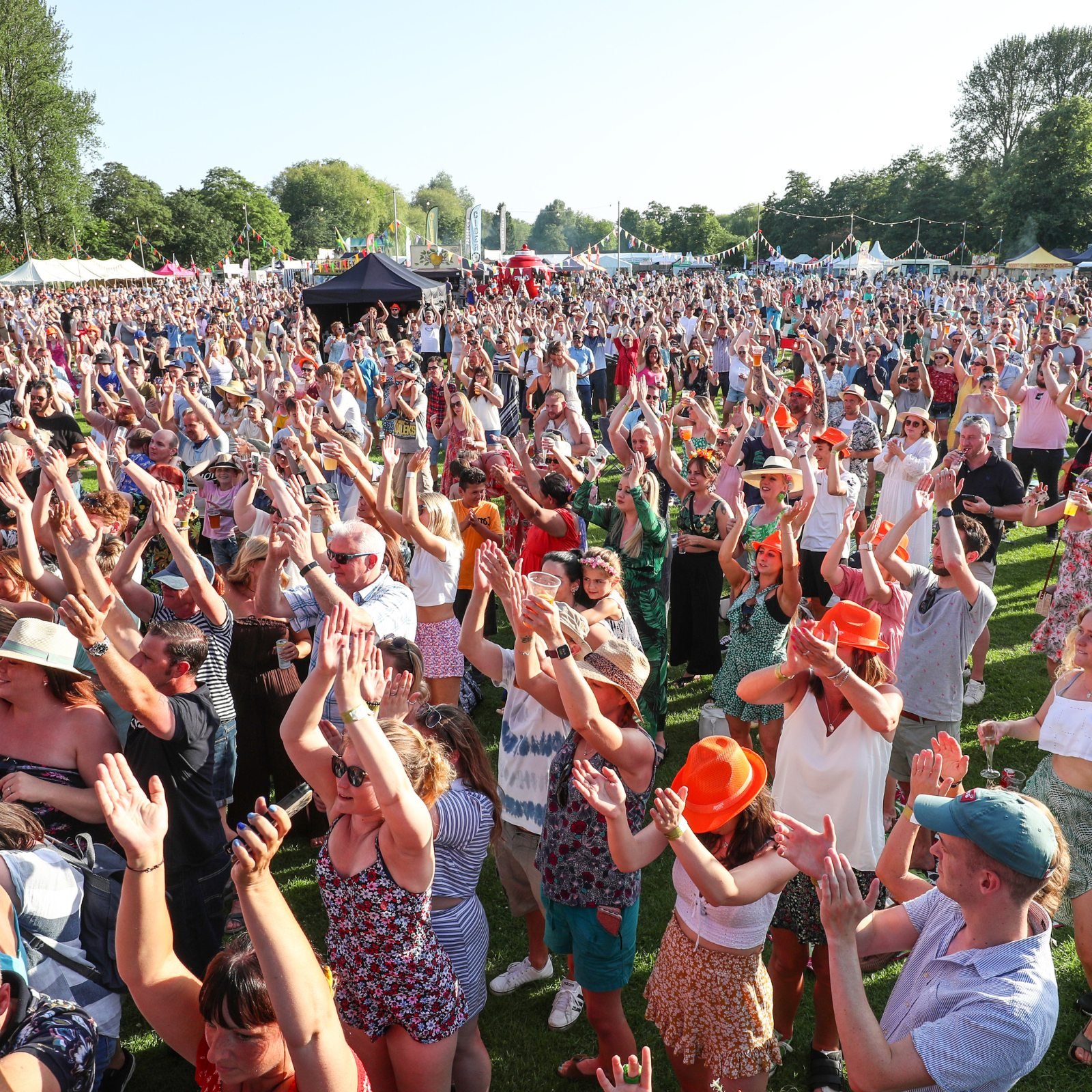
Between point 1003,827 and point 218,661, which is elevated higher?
point 1003,827

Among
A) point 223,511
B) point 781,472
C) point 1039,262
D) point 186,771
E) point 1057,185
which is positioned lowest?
point 186,771

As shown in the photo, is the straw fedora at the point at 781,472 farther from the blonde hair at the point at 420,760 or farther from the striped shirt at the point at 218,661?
the blonde hair at the point at 420,760

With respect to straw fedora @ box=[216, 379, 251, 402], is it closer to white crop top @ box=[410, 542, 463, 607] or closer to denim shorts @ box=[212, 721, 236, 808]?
white crop top @ box=[410, 542, 463, 607]

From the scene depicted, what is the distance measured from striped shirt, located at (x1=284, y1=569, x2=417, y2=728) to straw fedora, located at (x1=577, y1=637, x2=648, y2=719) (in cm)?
119

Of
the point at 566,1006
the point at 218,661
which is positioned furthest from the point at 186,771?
the point at 566,1006

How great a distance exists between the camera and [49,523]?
16.0 ft

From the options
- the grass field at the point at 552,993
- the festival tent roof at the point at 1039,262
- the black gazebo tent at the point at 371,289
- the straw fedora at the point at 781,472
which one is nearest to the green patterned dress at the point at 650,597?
the grass field at the point at 552,993

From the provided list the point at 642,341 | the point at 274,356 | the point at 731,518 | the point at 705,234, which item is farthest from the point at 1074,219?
the point at 731,518

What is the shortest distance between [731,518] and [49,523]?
4.03 meters

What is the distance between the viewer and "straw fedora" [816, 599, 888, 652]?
3344 millimetres

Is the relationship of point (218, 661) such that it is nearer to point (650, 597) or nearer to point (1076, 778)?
point (650, 597)

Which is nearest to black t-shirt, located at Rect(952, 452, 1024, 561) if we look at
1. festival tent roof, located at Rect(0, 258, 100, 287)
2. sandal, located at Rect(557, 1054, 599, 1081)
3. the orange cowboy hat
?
the orange cowboy hat

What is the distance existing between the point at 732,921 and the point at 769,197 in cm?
9403

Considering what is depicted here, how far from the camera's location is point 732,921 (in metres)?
2.73
